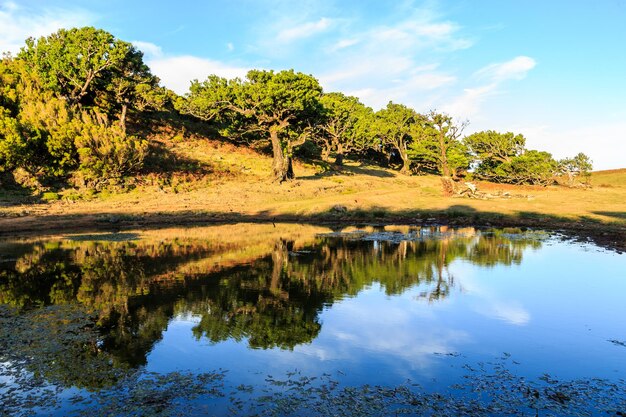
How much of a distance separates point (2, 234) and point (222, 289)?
79.3 ft

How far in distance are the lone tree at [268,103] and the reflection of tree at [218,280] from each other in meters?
30.6

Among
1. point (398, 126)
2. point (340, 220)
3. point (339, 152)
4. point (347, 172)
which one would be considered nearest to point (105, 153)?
point (340, 220)

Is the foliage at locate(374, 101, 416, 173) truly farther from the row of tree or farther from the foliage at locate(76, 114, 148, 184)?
the foliage at locate(76, 114, 148, 184)

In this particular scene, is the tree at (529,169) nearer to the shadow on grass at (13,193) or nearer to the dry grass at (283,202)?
the dry grass at (283,202)

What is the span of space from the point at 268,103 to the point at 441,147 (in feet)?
144

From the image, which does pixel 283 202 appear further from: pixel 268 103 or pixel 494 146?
pixel 494 146

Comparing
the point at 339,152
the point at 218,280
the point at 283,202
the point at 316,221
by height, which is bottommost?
the point at 218,280

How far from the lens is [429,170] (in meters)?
108

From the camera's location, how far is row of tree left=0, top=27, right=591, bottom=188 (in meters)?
46.2

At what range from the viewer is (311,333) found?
40.4 feet

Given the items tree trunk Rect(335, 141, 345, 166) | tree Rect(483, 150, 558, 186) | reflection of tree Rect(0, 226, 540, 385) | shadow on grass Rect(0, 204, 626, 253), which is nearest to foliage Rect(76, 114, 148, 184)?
shadow on grass Rect(0, 204, 626, 253)

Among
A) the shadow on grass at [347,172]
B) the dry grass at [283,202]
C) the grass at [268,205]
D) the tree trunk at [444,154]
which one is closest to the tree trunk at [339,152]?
the shadow on grass at [347,172]

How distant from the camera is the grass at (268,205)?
3694cm

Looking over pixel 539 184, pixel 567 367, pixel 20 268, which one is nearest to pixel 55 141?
pixel 20 268
